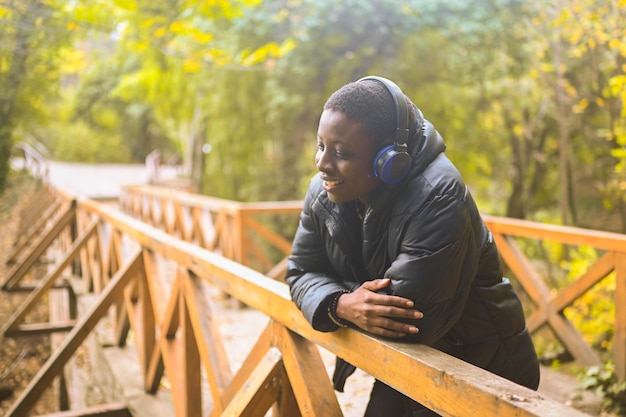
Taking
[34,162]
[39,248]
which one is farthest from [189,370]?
[34,162]

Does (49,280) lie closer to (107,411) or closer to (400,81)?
(107,411)

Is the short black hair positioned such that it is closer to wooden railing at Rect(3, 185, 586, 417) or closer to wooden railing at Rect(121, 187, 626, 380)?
wooden railing at Rect(3, 185, 586, 417)

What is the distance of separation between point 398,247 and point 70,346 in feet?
9.54

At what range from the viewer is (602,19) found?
5.82m

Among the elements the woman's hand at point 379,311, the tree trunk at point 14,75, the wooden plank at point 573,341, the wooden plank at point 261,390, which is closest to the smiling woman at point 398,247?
the woman's hand at point 379,311

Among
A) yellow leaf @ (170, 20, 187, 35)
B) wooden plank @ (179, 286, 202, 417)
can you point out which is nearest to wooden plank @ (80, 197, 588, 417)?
wooden plank @ (179, 286, 202, 417)

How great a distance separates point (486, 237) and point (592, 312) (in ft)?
13.8

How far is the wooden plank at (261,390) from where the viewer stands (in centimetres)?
187

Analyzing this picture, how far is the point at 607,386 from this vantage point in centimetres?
336

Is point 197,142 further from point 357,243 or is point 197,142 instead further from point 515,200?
point 357,243

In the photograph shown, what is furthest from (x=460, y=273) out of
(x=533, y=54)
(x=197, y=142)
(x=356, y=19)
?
(x=197, y=142)

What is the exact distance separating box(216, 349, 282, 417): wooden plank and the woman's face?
0.71 m

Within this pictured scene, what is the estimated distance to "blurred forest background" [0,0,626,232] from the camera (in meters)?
6.76

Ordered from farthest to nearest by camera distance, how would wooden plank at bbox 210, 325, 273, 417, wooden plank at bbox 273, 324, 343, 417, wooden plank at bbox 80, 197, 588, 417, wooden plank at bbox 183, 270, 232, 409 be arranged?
wooden plank at bbox 183, 270, 232, 409, wooden plank at bbox 210, 325, 273, 417, wooden plank at bbox 273, 324, 343, 417, wooden plank at bbox 80, 197, 588, 417
